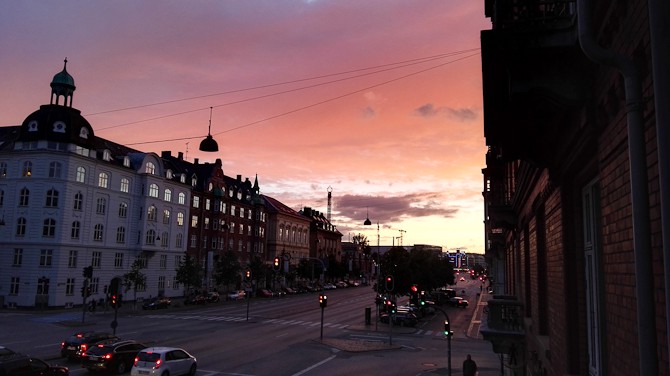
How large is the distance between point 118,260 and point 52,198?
1216 centimetres

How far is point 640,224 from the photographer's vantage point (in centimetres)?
313

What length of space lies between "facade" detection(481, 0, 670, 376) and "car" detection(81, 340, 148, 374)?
20.7 m

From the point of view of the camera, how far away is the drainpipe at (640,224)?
3.08m

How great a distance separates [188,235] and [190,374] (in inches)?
2274

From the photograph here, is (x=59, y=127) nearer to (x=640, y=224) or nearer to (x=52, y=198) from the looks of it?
(x=52, y=198)

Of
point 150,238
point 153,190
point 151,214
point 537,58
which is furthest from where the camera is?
point 153,190

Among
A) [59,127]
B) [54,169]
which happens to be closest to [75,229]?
[54,169]

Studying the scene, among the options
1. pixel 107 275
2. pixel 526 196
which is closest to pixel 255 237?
A: pixel 107 275

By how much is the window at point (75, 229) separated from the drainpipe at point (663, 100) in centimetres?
6218

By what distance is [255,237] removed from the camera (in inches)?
3962

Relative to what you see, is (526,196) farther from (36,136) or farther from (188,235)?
(188,235)

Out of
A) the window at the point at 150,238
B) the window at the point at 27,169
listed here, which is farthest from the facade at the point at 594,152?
the window at the point at 150,238

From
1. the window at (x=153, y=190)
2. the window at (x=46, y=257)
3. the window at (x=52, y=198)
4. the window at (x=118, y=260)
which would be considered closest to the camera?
the window at (x=46, y=257)

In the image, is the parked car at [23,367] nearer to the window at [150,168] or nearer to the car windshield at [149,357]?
the car windshield at [149,357]
